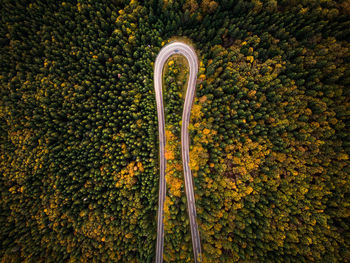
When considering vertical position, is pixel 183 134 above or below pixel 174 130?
below

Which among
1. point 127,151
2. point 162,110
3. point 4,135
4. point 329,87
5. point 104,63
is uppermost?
point 104,63

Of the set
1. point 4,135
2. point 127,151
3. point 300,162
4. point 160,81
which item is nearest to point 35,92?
point 4,135

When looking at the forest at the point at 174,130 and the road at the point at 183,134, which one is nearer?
the forest at the point at 174,130

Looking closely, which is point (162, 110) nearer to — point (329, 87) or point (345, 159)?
point (329, 87)

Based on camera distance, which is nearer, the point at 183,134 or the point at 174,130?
the point at 174,130

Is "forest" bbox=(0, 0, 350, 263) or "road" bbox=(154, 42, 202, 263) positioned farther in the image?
"road" bbox=(154, 42, 202, 263)
